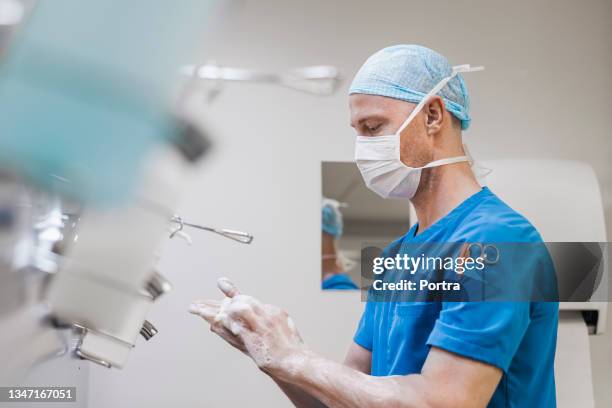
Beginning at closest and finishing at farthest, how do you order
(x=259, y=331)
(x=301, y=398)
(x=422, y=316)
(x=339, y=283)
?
(x=259, y=331)
(x=422, y=316)
(x=301, y=398)
(x=339, y=283)

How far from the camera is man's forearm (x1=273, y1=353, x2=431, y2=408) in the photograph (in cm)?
74

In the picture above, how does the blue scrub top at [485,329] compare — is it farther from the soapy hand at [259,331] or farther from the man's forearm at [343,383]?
the soapy hand at [259,331]

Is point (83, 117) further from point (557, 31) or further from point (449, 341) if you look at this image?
point (557, 31)

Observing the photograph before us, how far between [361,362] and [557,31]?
1.56m

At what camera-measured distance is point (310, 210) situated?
2.02 m

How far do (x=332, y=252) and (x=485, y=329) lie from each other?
4.12ft

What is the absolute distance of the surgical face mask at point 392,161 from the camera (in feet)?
3.22

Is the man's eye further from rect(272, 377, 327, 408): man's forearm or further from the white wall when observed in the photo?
the white wall

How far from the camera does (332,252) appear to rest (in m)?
2.01

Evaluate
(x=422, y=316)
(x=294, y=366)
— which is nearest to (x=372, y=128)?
(x=422, y=316)

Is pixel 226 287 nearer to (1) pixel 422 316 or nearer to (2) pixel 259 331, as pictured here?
(2) pixel 259 331

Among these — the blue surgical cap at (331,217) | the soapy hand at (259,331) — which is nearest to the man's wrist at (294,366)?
the soapy hand at (259,331)

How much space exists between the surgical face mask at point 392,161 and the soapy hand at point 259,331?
0.34 meters

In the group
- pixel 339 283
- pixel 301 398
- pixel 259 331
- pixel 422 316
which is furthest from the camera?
pixel 339 283
